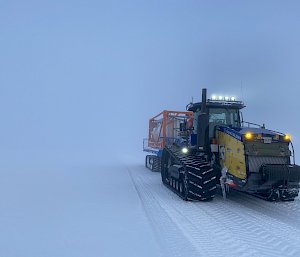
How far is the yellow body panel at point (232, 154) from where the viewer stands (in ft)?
28.0

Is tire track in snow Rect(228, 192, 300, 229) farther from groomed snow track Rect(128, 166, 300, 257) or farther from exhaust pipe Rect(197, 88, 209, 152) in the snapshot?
exhaust pipe Rect(197, 88, 209, 152)

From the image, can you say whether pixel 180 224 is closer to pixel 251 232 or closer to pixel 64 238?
pixel 251 232

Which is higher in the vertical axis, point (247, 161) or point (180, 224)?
point (247, 161)

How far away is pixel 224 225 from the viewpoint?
6891mm

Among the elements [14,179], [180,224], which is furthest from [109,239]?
[14,179]

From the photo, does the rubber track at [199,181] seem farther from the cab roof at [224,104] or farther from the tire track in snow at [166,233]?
the cab roof at [224,104]

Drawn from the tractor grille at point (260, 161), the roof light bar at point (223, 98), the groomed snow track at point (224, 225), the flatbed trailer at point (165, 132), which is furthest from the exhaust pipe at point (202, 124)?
the flatbed trailer at point (165, 132)

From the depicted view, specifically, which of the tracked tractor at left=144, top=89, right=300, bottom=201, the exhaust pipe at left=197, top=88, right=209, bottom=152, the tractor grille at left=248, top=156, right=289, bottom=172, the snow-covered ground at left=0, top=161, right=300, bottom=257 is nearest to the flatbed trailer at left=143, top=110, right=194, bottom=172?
the tracked tractor at left=144, top=89, right=300, bottom=201

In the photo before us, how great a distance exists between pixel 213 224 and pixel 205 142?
11.9ft

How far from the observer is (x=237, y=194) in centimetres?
1071

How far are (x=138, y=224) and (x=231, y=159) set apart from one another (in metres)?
3.65

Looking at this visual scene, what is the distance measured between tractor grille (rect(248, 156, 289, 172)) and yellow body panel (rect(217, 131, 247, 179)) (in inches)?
7.5

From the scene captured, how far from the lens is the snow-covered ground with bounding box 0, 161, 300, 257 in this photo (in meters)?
5.32

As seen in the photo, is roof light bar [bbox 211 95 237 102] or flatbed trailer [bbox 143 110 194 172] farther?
flatbed trailer [bbox 143 110 194 172]
